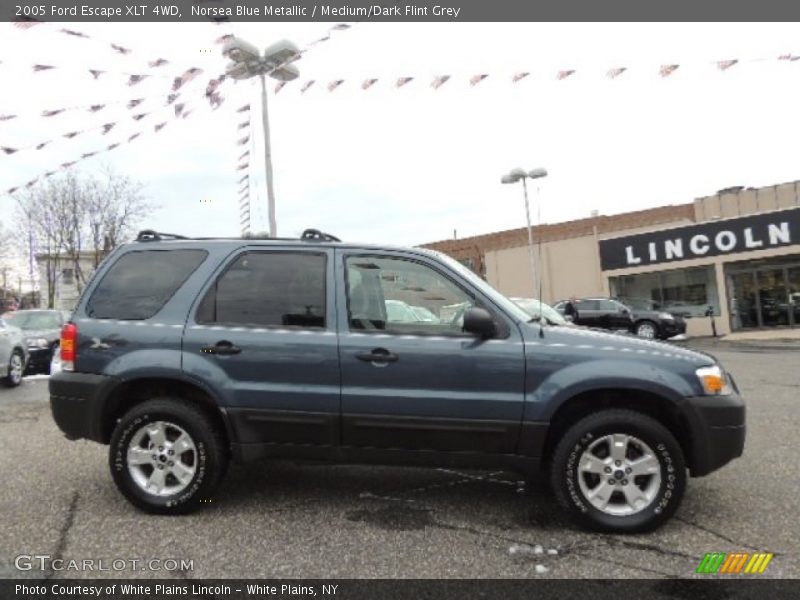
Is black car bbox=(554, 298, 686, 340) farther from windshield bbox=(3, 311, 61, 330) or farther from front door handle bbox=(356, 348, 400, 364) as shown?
front door handle bbox=(356, 348, 400, 364)

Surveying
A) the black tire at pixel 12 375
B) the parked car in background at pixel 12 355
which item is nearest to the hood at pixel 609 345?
the parked car in background at pixel 12 355

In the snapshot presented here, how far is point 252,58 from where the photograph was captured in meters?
9.66

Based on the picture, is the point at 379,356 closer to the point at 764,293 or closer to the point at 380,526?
the point at 380,526

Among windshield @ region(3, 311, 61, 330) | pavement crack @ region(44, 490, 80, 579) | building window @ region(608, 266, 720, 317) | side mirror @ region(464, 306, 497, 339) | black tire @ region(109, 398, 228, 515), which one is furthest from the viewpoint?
building window @ region(608, 266, 720, 317)

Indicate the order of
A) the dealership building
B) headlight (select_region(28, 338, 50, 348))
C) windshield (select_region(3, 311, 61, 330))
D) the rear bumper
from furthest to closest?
the dealership building, windshield (select_region(3, 311, 61, 330)), headlight (select_region(28, 338, 50, 348)), the rear bumper

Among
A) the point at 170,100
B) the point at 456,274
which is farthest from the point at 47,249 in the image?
the point at 456,274

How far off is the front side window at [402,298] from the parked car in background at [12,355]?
8.08 m

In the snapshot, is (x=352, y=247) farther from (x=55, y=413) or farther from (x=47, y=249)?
(x=47, y=249)

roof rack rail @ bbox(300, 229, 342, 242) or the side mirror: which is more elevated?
roof rack rail @ bbox(300, 229, 342, 242)

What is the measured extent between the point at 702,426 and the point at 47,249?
35.6 metres

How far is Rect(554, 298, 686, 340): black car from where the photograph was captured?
20750 mm

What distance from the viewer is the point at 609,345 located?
12.1ft

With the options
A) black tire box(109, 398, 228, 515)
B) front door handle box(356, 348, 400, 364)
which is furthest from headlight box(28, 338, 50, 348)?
front door handle box(356, 348, 400, 364)

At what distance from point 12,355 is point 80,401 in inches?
282
